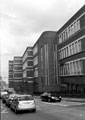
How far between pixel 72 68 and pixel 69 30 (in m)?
8.54

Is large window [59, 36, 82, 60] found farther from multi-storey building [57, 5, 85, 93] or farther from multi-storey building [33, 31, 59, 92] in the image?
multi-storey building [33, 31, 59, 92]

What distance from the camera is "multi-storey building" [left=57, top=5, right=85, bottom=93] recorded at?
39.9 m

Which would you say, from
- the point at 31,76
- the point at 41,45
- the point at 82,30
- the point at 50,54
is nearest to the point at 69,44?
the point at 82,30

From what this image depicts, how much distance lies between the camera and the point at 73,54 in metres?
43.8

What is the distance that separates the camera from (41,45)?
2505 inches

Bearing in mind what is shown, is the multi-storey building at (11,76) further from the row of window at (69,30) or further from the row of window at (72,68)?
the row of window at (72,68)

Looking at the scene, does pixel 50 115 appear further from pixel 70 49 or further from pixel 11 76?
pixel 11 76

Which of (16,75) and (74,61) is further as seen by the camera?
(16,75)

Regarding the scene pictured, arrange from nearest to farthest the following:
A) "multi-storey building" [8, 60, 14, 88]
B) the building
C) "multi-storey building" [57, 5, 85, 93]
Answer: "multi-storey building" [57, 5, 85, 93], the building, "multi-storey building" [8, 60, 14, 88]

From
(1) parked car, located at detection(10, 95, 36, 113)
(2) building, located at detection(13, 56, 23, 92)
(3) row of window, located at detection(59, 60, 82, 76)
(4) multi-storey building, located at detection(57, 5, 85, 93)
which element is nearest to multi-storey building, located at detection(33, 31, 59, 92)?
(4) multi-storey building, located at detection(57, 5, 85, 93)

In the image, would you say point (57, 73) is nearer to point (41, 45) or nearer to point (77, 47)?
point (41, 45)

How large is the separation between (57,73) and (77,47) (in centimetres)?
1720

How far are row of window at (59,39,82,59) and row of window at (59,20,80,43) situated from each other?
237 centimetres

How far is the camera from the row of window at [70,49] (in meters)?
41.7
